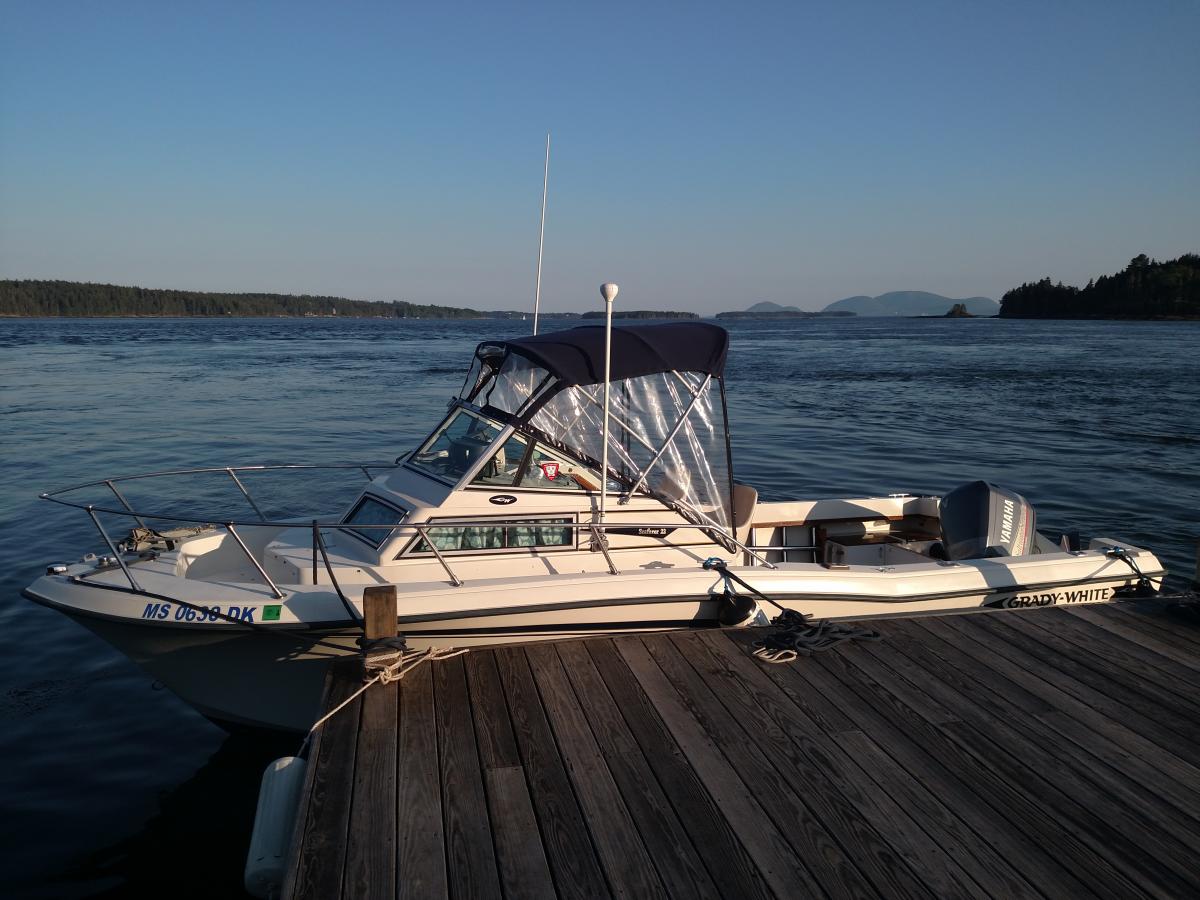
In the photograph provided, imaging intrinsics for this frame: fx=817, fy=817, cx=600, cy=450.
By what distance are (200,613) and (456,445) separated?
2.44 metres

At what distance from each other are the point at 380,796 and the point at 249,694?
280 centimetres

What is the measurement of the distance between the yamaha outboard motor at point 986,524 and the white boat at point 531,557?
22 mm

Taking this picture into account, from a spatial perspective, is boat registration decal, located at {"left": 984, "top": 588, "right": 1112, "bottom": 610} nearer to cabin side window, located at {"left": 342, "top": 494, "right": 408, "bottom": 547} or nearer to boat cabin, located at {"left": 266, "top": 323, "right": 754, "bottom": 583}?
boat cabin, located at {"left": 266, "top": 323, "right": 754, "bottom": 583}

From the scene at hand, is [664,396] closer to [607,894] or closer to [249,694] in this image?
[249,694]

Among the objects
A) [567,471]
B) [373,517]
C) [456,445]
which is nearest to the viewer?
[567,471]

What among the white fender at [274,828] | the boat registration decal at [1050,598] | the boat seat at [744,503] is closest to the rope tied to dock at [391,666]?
the white fender at [274,828]

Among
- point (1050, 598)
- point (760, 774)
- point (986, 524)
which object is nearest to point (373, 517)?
point (760, 774)

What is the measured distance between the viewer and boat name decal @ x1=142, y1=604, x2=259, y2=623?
577cm

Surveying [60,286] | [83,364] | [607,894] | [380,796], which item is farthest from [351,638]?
[60,286]

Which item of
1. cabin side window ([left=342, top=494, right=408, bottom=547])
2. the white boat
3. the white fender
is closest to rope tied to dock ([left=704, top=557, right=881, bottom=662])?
the white boat

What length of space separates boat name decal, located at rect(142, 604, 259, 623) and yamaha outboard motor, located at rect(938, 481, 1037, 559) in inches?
248

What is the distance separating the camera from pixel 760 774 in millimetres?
4133

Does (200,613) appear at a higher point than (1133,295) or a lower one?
lower

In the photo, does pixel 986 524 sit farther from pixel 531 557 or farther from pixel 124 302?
pixel 124 302
